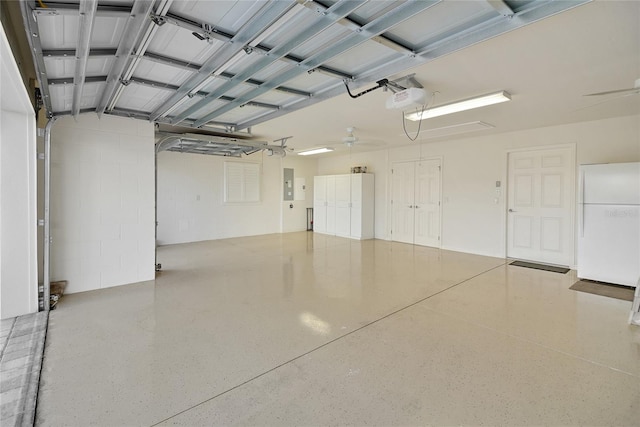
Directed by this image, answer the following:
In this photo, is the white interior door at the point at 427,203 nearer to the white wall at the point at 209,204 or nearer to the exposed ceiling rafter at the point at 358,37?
the white wall at the point at 209,204

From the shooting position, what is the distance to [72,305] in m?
3.38

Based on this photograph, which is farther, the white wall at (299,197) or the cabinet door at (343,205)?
the white wall at (299,197)

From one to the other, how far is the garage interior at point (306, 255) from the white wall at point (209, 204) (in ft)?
4.36

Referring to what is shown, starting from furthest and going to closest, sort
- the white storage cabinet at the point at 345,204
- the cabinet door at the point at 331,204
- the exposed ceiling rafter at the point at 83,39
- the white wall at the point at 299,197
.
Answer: the white wall at the point at 299,197 → the cabinet door at the point at 331,204 → the white storage cabinet at the point at 345,204 → the exposed ceiling rafter at the point at 83,39

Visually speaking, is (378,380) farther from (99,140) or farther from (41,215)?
(99,140)

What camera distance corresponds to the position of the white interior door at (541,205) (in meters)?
5.04

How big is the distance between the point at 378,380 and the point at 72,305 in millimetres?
3489

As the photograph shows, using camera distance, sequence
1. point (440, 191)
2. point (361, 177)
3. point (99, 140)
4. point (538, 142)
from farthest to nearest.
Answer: point (361, 177) < point (440, 191) < point (538, 142) < point (99, 140)

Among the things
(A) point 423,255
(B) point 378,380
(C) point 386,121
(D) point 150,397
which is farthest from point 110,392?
(A) point 423,255

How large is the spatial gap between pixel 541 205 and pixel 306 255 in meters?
4.42

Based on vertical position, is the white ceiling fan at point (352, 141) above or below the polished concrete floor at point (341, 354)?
above

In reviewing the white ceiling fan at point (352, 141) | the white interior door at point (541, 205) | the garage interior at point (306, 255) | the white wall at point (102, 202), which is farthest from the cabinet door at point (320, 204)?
the white wall at point (102, 202)

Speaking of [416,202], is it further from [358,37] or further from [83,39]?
[83,39]

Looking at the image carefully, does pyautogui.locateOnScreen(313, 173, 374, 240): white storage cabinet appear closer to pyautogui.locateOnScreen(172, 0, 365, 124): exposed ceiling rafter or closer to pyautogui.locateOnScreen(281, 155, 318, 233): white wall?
pyautogui.locateOnScreen(281, 155, 318, 233): white wall
